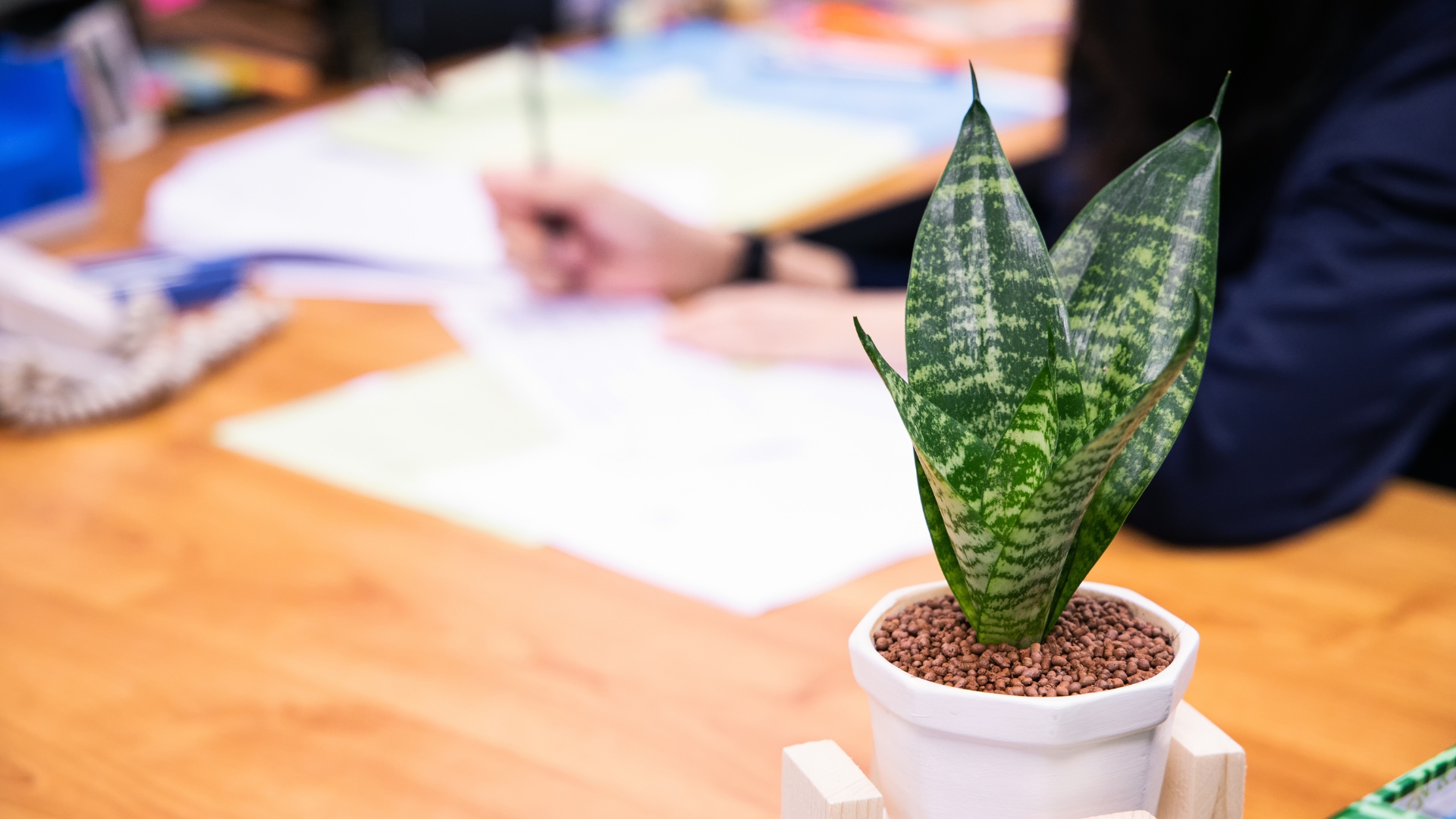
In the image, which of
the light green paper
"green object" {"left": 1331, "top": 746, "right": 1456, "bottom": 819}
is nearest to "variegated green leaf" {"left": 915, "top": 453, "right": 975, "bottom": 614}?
"green object" {"left": 1331, "top": 746, "right": 1456, "bottom": 819}

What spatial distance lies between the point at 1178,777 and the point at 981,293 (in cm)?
17

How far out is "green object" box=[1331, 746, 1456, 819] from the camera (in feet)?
1.02

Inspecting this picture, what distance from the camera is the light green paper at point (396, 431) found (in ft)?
2.54

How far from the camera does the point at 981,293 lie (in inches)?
14.7

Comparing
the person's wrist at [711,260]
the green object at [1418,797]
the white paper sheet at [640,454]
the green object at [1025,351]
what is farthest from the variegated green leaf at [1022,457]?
the person's wrist at [711,260]

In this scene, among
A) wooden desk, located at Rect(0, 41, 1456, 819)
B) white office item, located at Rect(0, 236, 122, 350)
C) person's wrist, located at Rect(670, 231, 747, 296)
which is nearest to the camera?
wooden desk, located at Rect(0, 41, 1456, 819)

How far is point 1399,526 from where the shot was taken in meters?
0.71

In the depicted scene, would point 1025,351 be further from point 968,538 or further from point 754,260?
point 754,260

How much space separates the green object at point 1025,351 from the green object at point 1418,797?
0.10 metres

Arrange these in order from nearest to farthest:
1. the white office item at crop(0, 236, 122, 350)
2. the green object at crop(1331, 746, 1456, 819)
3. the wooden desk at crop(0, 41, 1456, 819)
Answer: the green object at crop(1331, 746, 1456, 819) < the wooden desk at crop(0, 41, 1456, 819) < the white office item at crop(0, 236, 122, 350)

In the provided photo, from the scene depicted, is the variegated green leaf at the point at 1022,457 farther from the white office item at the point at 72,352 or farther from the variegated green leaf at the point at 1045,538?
the white office item at the point at 72,352

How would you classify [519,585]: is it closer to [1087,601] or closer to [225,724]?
[225,724]

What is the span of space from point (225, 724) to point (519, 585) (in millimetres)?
165

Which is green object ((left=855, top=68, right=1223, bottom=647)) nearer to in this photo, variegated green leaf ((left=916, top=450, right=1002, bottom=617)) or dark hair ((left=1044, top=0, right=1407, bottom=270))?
variegated green leaf ((left=916, top=450, right=1002, bottom=617))
